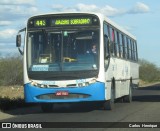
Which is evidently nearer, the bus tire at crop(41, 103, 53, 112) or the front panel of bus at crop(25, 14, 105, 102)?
the front panel of bus at crop(25, 14, 105, 102)

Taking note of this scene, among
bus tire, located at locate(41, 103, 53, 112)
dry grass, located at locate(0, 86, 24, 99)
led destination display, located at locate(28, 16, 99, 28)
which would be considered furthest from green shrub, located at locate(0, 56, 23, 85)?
led destination display, located at locate(28, 16, 99, 28)

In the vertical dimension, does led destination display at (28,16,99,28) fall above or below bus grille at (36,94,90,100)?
above

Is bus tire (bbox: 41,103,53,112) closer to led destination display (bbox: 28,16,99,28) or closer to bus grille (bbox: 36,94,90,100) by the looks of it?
bus grille (bbox: 36,94,90,100)

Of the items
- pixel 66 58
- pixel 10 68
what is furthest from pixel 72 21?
pixel 10 68

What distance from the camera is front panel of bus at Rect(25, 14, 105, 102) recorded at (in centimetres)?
1845

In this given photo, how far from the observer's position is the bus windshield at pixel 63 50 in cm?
1856

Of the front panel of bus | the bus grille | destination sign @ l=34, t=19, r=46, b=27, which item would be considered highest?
destination sign @ l=34, t=19, r=46, b=27

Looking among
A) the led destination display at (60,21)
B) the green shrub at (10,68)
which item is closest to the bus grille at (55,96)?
the led destination display at (60,21)

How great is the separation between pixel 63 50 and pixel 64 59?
13.4 inches

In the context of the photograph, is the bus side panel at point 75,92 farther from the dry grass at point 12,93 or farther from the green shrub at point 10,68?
the green shrub at point 10,68

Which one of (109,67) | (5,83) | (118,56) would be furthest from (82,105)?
(5,83)

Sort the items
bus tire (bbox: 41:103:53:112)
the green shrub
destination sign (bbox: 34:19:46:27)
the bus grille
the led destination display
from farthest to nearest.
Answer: the green shrub
bus tire (bbox: 41:103:53:112)
destination sign (bbox: 34:19:46:27)
the led destination display
the bus grille

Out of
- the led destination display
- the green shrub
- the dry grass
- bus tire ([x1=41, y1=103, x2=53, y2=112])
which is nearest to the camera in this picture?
the led destination display

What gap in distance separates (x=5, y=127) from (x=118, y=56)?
8751mm
